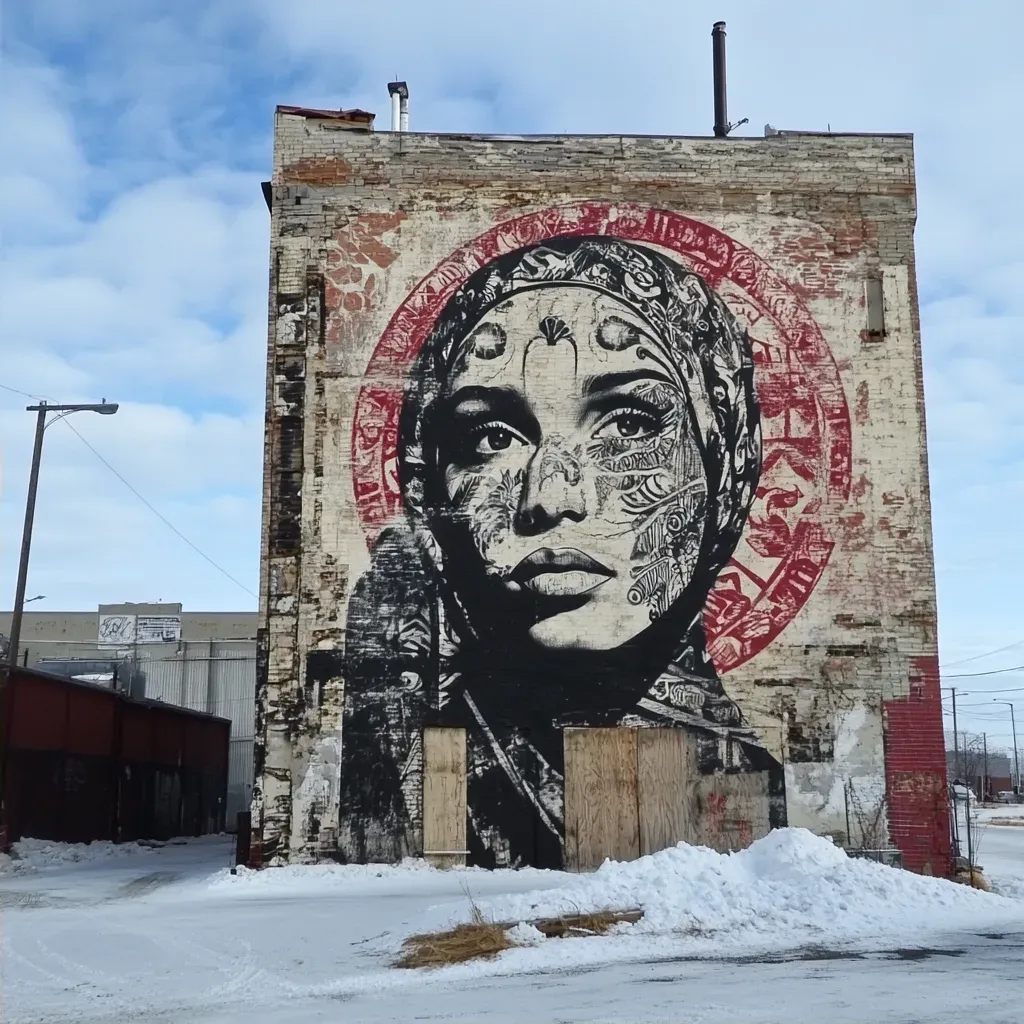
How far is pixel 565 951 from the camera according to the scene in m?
10.6

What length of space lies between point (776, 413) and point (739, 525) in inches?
72.7

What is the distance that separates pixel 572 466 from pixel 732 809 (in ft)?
18.0

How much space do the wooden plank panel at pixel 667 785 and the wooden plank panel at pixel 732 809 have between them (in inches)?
5.8

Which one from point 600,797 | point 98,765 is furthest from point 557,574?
point 98,765

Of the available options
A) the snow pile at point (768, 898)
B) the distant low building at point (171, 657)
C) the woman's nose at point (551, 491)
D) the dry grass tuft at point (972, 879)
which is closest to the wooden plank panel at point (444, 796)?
the woman's nose at point (551, 491)

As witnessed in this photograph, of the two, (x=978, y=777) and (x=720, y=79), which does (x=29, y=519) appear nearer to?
(x=720, y=79)

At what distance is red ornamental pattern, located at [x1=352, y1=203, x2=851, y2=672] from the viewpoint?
59.5ft

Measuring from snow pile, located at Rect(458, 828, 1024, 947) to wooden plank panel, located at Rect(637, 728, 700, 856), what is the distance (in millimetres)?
3944

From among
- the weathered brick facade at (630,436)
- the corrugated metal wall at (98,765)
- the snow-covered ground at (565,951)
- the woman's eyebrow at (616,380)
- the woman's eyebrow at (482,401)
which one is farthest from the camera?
the corrugated metal wall at (98,765)

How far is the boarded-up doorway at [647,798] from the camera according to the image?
17453 mm

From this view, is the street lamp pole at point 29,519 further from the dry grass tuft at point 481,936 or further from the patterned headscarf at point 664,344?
the dry grass tuft at point 481,936

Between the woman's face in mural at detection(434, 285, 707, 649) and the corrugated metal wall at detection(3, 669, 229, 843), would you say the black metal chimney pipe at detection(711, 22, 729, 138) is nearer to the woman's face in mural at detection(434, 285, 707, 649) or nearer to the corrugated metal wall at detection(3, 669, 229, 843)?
the woman's face in mural at detection(434, 285, 707, 649)

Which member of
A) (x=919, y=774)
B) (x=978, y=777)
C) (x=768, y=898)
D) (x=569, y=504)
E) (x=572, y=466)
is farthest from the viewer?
(x=978, y=777)

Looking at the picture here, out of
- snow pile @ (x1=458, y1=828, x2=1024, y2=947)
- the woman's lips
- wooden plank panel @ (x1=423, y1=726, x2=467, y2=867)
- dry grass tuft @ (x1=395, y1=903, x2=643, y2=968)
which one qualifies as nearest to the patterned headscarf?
the woman's lips
